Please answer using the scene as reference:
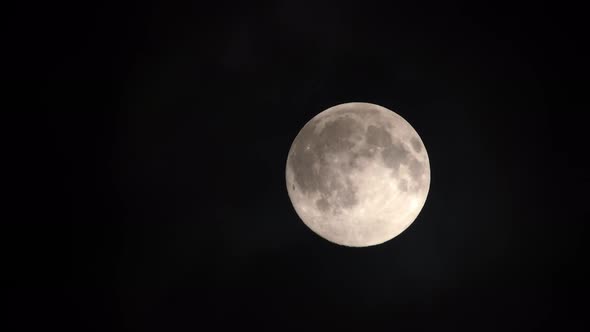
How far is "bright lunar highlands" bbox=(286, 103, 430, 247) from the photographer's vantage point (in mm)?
4176

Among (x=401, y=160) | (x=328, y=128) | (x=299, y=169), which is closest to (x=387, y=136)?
(x=401, y=160)

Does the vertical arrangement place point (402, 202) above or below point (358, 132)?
below

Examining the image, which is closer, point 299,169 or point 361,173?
point 361,173

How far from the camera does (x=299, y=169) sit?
14.8 ft

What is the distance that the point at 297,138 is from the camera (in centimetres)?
477

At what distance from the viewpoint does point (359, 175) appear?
13.6ft

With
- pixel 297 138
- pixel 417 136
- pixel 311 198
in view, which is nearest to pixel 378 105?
pixel 417 136

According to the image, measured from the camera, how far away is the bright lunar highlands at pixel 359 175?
13.7 ft

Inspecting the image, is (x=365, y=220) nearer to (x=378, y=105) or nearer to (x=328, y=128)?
(x=328, y=128)

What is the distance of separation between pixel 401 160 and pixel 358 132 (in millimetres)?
483

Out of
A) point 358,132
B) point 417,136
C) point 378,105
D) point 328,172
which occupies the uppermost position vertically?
point 378,105

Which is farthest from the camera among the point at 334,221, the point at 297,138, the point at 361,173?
the point at 297,138

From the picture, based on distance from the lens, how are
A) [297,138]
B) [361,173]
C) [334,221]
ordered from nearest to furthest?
[361,173], [334,221], [297,138]

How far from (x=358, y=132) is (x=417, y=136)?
29.4 inches
